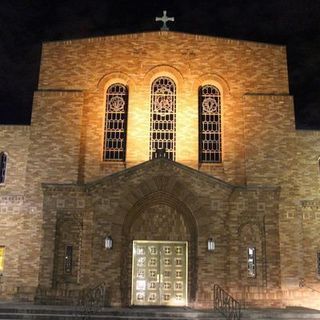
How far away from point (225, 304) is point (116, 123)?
9.71 metres

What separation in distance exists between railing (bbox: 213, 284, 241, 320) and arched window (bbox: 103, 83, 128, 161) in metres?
7.47

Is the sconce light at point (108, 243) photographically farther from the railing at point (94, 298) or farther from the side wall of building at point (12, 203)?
the side wall of building at point (12, 203)

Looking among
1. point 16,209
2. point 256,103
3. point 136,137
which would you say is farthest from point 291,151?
point 16,209

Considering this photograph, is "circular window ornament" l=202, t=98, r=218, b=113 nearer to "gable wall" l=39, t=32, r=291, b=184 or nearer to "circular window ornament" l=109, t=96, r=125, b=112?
"gable wall" l=39, t=32, r=291, b=184

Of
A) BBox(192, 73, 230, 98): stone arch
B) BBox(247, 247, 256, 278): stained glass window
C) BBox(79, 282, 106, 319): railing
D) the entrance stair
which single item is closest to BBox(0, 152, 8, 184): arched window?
the entrance stair

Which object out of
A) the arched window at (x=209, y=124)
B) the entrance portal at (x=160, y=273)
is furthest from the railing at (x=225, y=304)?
the arched window at (x=209, y=124)

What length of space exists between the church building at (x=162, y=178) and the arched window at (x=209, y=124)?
0.17ft

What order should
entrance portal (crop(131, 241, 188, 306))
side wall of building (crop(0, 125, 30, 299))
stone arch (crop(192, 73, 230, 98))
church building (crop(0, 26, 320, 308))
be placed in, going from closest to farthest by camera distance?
church building (crop(0, 26, 320, 308)), entrance portal (crop(131, 241, 188, 306)), side wall of building (crop(0, 125, 30, 299)), stone arch (crop(192, 73, 230, 98))

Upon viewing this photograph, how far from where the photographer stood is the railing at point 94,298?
57.5 feet

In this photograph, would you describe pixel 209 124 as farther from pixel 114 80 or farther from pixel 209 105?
pixel 114 80

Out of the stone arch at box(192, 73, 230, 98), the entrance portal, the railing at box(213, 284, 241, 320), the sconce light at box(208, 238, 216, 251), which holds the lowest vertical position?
the railing at box(213, 284, 241, 320)

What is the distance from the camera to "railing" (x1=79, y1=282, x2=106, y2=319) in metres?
17.5

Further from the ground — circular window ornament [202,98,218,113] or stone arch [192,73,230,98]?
stone arch [192,73,230,98]

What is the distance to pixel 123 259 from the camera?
63.1 ft
